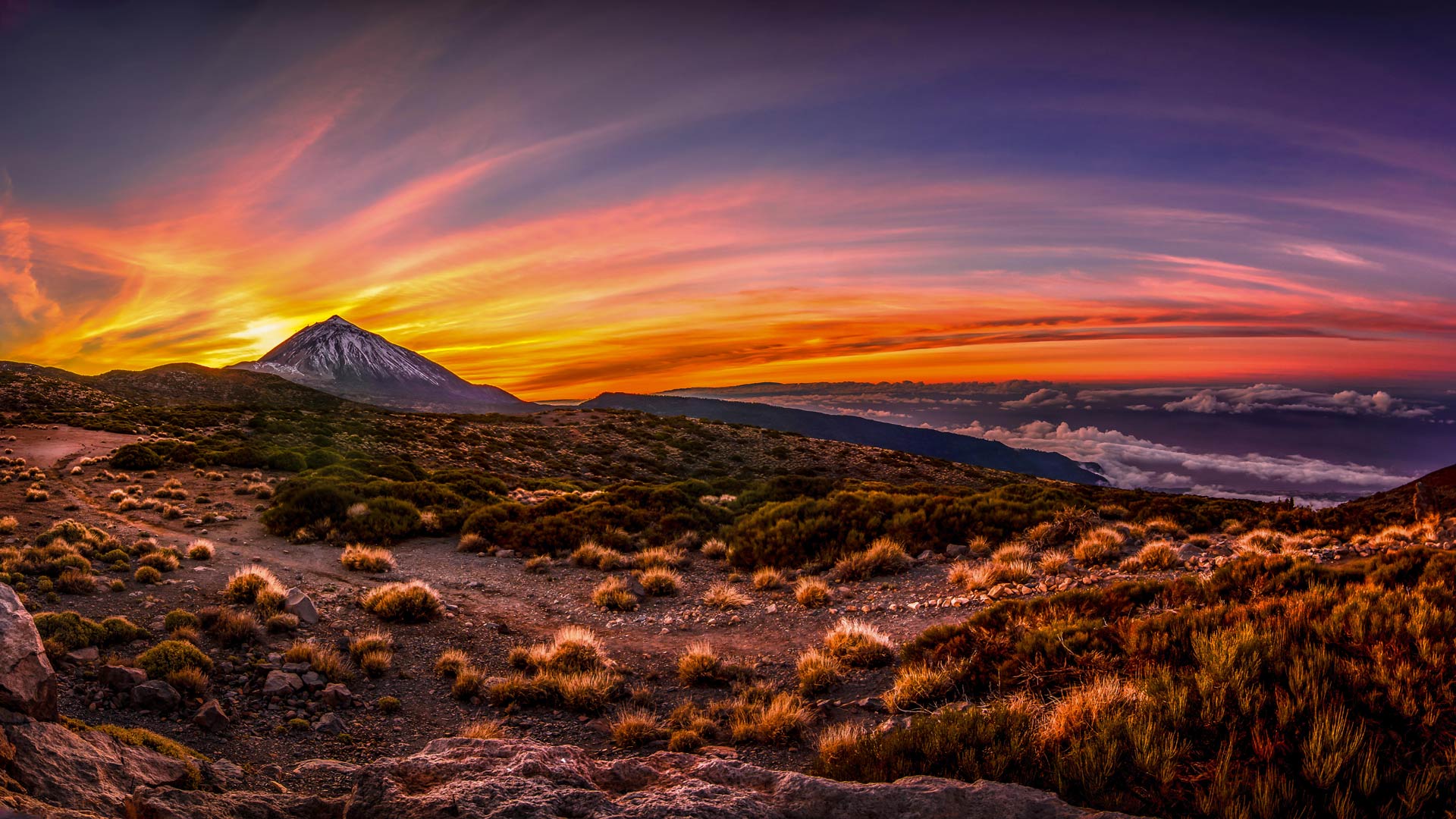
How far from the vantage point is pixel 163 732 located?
6.11 m

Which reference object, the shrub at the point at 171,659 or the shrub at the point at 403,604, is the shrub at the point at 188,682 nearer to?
the shrub at the point at 171,659

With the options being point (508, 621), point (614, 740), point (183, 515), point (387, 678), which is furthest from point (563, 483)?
point (614, 740)

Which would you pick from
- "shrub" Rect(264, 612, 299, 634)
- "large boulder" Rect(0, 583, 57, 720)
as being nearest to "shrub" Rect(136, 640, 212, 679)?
"shrub" Rect(264, 612, 299, 634)

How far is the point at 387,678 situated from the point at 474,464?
34.8 metres

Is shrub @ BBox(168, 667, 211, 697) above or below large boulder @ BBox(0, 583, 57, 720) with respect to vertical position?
below

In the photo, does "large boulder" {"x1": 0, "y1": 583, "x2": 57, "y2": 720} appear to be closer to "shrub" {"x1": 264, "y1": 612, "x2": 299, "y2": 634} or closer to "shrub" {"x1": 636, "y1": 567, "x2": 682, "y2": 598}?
"shrub" {"x1": 264, "y1": 612, "x2": 299, "y2": 634}

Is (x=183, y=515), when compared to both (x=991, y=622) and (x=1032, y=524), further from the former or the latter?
(x=1032, y=524)

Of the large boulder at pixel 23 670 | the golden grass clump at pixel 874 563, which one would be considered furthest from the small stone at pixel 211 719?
the golden grass clump at pixel 874 563

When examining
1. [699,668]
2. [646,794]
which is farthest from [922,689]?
[646,794]

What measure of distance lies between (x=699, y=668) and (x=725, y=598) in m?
3.70

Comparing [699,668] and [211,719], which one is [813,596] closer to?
[699,668]

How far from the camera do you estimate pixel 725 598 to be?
11844mm

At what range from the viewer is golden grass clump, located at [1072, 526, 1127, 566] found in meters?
11.9

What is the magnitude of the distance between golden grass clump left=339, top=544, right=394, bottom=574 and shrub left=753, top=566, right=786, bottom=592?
26.7 ft
